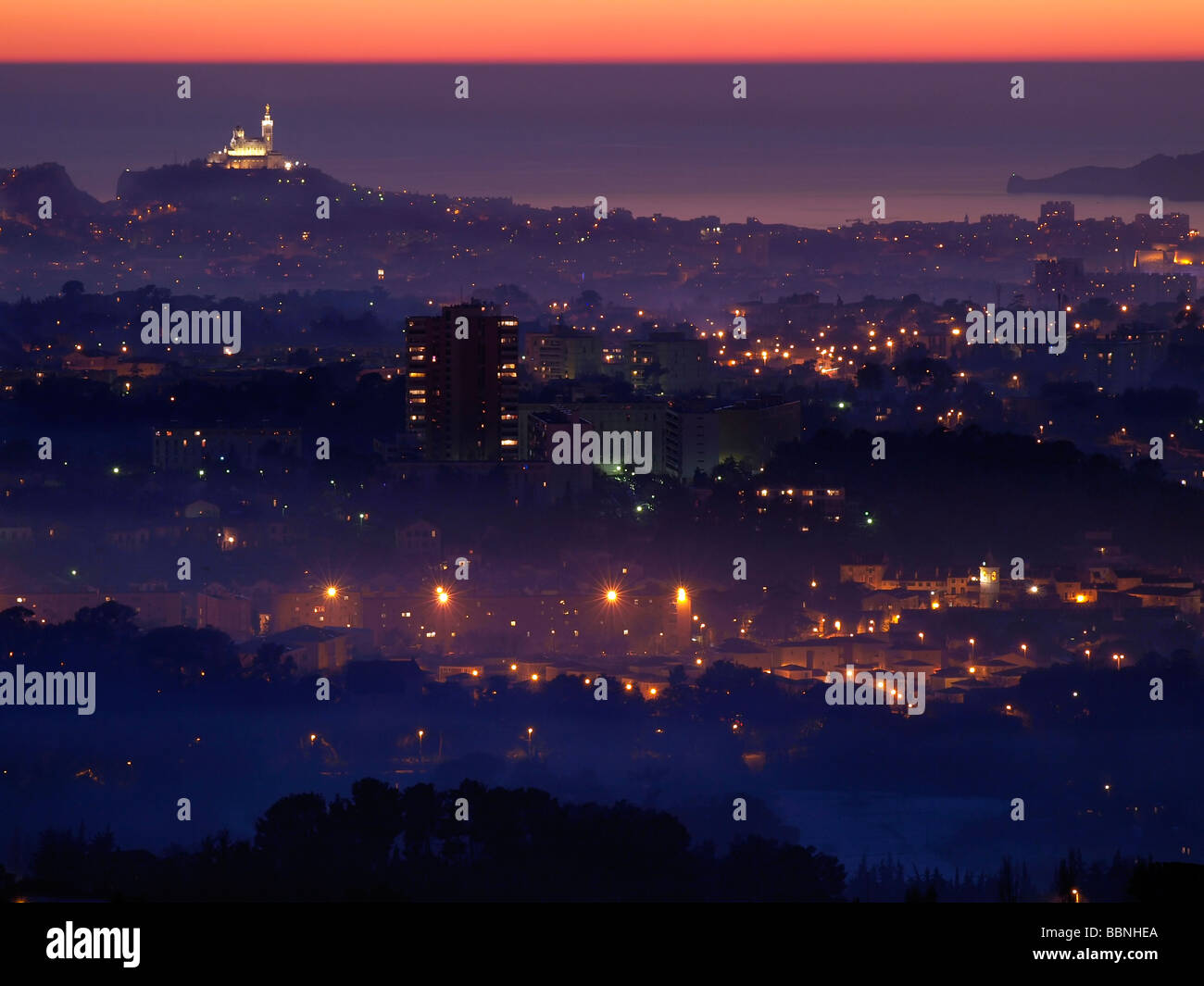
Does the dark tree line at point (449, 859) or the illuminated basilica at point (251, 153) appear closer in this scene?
the dark tree line at point (449, 859)

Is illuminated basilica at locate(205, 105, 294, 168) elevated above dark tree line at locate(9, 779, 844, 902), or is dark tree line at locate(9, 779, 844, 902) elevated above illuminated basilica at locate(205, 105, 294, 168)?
illuminated basilica at locate(205, 105, 294, 168)

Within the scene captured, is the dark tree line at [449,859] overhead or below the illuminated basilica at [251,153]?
below

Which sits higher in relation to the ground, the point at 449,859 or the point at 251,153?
the point at 251,153

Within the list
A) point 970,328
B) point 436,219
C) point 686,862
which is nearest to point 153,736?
point 686,862

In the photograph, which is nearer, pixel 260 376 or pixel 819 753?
pixel 819 753

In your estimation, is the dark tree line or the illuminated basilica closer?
the dark tree line

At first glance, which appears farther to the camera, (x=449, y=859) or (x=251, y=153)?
(x=251, y=153)

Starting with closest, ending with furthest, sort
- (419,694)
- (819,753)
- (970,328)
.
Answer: (819,753), (419,694), (970,328)
